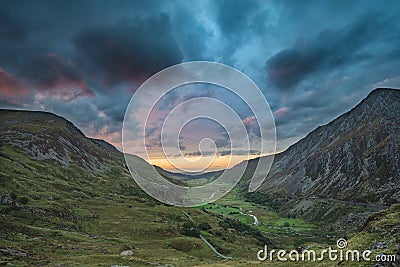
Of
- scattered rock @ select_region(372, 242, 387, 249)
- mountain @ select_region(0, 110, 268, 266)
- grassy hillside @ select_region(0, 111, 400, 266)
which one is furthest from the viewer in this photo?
mountain @ select_region(0, 110, 268, 266)

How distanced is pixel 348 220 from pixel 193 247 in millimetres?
152158

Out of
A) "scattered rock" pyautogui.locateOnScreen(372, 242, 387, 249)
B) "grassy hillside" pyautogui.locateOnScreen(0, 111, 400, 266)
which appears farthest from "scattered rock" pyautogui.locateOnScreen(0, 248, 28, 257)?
"scattered rock" pyautogui.locateOnScreen(372, 242, 387, 249)

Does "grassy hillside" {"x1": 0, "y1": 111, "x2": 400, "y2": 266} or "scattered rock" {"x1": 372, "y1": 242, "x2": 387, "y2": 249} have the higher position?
"scattered rock" {"x1": 372, "y1": 242, "x2": 387, "y2": 249}

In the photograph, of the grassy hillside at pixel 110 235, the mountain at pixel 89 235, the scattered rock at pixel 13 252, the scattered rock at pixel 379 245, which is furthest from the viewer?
the mountain at pixel 89 235

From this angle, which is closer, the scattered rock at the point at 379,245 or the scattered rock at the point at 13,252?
the scattered rock at the point at 379,245

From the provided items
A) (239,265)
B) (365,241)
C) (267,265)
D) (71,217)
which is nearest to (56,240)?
(71,217)

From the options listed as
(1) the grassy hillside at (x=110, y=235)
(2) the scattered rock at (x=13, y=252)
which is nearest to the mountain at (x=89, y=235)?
(1) the grassy hillside at (x=110, y=235)

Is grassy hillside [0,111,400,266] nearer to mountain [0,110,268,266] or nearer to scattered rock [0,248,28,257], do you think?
mountain [0,110,268,266]

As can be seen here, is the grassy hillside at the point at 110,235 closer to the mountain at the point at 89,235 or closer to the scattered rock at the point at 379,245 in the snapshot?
the mountain at the point at 89,235

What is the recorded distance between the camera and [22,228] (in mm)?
71500

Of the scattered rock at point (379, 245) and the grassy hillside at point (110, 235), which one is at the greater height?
the scattered rock at point (379, 245)

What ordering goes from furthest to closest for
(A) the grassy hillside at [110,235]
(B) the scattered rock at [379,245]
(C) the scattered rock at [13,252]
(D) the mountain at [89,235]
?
(D) the mountain at [89,235]
(C) the scattered rock at [13,252]
(A) the grassy hillside at [110,235]
(B) the scattered rock at [379,245]

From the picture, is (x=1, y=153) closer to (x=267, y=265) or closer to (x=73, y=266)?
(x=73, y=266)

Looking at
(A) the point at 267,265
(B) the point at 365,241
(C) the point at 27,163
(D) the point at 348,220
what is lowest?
(D) the point at 348,220
